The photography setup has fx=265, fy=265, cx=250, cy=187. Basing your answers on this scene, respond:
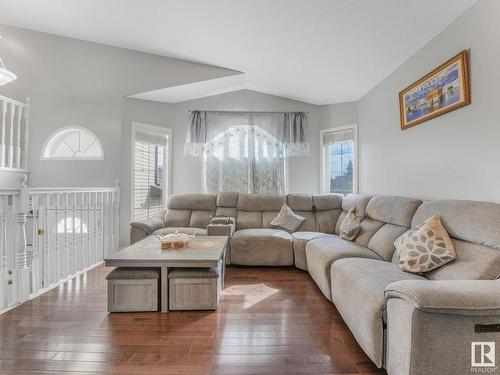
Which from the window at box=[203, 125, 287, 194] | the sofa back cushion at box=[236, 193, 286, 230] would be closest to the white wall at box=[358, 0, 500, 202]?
the sofa back cushion at box=[236, 193, 286, 230]

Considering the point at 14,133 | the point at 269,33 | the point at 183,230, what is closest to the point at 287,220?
the point at 183,230

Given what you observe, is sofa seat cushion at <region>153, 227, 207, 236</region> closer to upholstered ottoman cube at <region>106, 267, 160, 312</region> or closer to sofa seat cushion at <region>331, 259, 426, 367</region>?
upholstered ottoman cube at <region>106, 267, 160, 312</region>

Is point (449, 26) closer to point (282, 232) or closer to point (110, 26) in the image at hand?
point (282, 232)

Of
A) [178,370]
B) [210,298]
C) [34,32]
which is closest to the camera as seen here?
[178,370]

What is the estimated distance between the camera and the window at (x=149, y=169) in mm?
4395

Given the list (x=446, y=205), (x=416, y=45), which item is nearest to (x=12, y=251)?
(x=446, y=205)

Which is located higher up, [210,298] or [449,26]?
[449,26]

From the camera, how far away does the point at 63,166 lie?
14.0ft

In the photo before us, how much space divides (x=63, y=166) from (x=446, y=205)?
508 centimetres

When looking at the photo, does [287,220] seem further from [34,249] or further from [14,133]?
[14,133]

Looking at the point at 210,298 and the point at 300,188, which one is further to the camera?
the point at 300,188

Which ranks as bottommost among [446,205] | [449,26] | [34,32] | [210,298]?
[210,298]

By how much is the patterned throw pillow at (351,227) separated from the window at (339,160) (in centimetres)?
129

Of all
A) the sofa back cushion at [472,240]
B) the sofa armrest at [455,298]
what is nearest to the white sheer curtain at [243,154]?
the sofa back cushion at [472,240]
